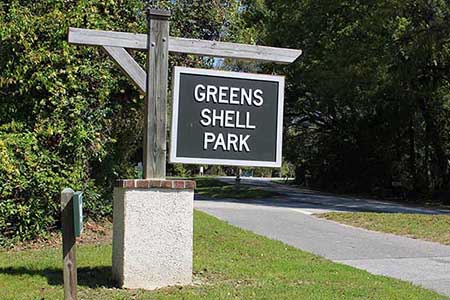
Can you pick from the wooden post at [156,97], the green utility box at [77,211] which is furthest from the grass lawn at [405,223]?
the green utility box at [77,211]

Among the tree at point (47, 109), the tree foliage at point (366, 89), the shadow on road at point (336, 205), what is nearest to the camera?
the tree at point (47, 109)

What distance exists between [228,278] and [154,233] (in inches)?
49.3

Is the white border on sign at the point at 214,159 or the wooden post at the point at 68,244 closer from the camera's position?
the wooden post at the point at 68,244

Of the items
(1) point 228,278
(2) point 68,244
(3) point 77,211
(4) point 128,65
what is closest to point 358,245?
(1) point 228,278

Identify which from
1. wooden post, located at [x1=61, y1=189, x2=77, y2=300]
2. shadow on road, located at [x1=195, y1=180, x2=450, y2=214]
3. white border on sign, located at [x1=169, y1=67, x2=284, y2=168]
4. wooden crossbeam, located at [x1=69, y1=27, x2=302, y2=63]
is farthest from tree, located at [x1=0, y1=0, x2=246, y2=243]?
shadow on road, located at [x1=195, y1=180, x2=450, y2=214]

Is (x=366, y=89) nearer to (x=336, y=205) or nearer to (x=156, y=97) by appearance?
(x=336, y=205)

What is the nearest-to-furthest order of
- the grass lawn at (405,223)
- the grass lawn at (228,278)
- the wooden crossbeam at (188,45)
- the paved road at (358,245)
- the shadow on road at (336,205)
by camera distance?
the grass lawn at (228,278) → the wooden crossbeam at (188,45) → the paved road at (358,245) → the grass lawn at (405,223) → the shadow on road at (336,205)

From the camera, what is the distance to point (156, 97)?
22.7 feet

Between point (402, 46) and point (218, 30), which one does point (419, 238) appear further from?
point (402, 46)

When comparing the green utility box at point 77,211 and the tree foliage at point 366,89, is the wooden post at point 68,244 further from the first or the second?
the tree foliage at point 366,89

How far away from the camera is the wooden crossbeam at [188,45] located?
22.4 ft

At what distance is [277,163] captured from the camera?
7.23 meters

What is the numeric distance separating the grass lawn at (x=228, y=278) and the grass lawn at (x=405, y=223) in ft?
13.9

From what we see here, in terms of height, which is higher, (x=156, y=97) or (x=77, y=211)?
(x=156, y=97)
